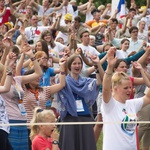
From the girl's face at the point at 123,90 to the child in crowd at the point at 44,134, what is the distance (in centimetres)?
85

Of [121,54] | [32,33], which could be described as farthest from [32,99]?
[32,33]

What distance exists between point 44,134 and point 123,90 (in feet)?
3.44

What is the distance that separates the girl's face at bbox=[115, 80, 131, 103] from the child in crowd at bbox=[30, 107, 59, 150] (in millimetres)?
852

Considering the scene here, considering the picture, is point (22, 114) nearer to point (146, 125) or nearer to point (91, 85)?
point (91, 85)

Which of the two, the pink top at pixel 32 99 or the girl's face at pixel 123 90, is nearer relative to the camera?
the girl's face at pixel 123 90

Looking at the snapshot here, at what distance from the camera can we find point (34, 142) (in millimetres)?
8484

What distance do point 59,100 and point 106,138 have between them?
185cm

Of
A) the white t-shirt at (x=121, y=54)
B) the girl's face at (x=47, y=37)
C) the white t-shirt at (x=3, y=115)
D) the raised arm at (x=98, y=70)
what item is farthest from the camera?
the white t-shirt at (x=121, y=54)

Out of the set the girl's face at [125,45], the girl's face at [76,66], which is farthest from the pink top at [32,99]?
the girl's face at [125,45]

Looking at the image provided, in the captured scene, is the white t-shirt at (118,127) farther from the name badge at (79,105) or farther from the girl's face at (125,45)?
the girl's face at (125,45)

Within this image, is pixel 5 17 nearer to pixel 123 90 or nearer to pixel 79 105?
pixel 79 105

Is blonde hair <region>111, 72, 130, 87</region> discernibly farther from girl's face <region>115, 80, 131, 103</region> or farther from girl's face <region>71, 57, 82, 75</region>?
girl's face <region>71, 57, 82, 75</region>

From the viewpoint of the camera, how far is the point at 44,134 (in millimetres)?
8602

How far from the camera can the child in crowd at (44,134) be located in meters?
8.45
